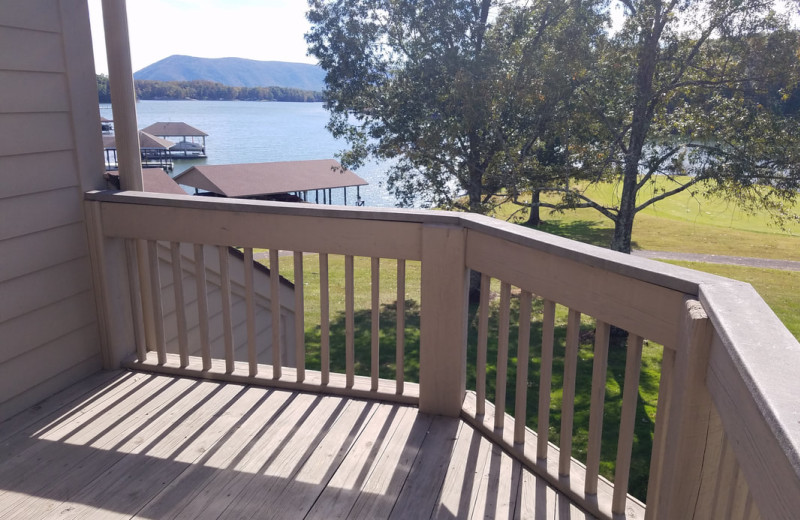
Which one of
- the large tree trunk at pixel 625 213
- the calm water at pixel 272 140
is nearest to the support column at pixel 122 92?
the large tree trunk at pixel 625 213

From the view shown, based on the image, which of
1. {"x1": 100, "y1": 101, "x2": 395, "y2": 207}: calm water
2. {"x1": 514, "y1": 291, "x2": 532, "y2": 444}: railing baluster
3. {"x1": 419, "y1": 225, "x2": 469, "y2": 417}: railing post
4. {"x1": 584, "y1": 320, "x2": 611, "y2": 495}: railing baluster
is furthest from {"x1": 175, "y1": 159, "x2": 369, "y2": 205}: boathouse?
{"x1": 584, "y1": 320, "x2": 611, "y2": 495}: railing baluster

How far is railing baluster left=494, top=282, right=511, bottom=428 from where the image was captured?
203 cm

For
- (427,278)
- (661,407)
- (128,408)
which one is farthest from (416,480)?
(128,408)

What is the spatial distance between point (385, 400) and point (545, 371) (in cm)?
83

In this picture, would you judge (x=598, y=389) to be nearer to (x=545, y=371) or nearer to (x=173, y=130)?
(x=545, y=371)

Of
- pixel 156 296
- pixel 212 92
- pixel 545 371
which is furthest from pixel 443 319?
pixel 212 92

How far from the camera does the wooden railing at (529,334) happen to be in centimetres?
90

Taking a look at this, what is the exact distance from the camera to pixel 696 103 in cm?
950

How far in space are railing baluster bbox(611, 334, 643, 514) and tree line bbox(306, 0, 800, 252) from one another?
858 cm

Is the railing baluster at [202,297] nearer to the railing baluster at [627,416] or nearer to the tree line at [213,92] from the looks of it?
the railing baluster at [627,416]

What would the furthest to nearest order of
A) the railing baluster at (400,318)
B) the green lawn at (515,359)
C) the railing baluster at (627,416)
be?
the green lawn at (515,359) < the railing baluster at (400,318) < the railing baluster at (627,416)

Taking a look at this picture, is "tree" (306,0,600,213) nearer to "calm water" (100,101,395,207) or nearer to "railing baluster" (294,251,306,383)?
"calm water" (100,101,395,207)

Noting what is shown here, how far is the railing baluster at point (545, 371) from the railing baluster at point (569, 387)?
0.16 feet

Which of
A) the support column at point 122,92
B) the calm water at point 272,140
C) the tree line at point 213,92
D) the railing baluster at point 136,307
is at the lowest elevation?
the calm water at point 272,140
